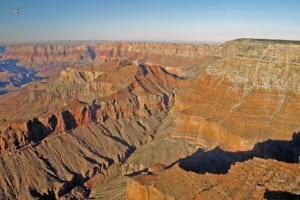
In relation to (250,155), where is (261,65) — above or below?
above

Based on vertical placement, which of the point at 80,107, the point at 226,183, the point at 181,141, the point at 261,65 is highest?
the point at 261,65

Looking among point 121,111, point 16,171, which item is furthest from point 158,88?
point 16,171

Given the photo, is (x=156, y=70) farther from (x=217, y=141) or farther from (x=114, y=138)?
(x=217, y=141)

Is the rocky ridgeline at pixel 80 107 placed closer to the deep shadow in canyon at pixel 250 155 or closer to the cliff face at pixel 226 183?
the deep shadow in canyon at pixel 250 155

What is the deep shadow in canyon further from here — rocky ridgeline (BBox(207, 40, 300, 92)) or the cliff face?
rocky ridgeline (BBox(207, 40, 300, 92))

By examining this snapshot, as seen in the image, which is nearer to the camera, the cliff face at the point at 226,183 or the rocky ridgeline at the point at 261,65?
the cliff face at the point at 226,183

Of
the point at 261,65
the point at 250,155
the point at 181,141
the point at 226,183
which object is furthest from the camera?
the point at 181,141

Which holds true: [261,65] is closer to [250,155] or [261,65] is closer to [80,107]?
[250,155]

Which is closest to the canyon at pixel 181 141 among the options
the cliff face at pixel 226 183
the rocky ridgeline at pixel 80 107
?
the cliff face at pixel 226 183

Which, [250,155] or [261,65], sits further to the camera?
[261,65]

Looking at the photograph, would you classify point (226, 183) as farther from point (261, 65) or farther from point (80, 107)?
point (80, 107)

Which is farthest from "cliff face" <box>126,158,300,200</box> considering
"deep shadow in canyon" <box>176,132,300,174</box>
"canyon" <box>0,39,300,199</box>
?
Answer: "deep shadow in canyon" <box>176,132,300,174</box>

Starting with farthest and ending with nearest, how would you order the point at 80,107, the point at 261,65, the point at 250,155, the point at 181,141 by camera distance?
the point at 80,107, the point at 181,141, the point at 261,65, the point at 250,155

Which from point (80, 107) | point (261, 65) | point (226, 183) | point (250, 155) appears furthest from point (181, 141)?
point (226, 183)
